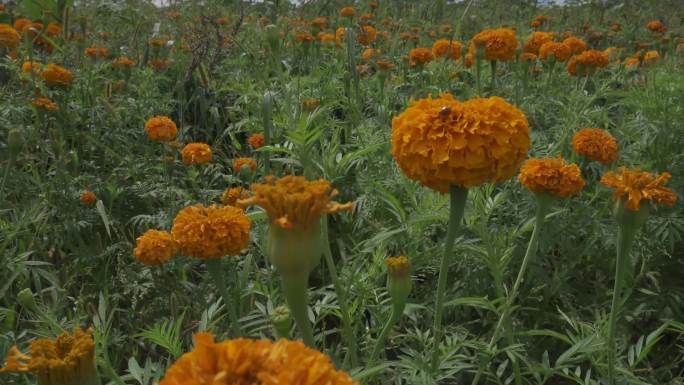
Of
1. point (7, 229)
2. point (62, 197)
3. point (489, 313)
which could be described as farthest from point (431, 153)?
point (62, 197)

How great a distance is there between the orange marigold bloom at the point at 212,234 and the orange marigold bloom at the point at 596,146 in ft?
4.57

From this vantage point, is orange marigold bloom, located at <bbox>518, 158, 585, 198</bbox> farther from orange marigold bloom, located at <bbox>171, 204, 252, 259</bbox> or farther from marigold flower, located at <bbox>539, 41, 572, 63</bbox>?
marigold flower, located at <bbox>539, 41, 572, 63</bbox>

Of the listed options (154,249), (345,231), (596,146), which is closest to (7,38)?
(154,249)

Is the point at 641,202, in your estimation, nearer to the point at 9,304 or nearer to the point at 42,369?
the point at 42,369

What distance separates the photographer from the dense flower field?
1205 mm

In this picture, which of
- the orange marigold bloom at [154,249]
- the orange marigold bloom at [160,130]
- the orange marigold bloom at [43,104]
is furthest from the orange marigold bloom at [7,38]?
the orange marigold bloom at [154,249]

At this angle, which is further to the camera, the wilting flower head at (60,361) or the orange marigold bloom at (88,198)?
the orange marigold bloom at (88,198)

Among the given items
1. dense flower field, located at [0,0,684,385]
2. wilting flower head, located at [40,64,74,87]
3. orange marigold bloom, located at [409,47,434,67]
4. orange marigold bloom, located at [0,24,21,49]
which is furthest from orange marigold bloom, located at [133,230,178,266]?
orange marigold bloom, located at [409,47,434,67]

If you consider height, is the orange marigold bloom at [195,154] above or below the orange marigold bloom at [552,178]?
below

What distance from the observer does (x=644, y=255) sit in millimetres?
2203

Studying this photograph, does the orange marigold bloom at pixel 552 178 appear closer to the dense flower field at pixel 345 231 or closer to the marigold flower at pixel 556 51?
the dense flower field at pixel 345 231

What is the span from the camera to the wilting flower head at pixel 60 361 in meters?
0.97

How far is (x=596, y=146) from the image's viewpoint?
2160mm

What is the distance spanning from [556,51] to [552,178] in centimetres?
203
